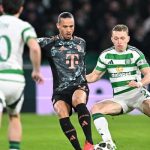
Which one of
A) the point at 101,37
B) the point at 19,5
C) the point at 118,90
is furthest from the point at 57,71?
the point at 101,37

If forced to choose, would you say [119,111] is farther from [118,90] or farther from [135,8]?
[135,8]

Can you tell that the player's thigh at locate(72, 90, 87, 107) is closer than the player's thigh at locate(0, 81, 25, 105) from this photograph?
No

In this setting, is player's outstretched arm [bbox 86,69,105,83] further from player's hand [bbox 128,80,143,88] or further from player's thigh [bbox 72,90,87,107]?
player's hand [bbox 128,80,143,88]

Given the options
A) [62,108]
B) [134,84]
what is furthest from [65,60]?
[134,84]

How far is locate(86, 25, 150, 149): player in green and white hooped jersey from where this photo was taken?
33.9 ft

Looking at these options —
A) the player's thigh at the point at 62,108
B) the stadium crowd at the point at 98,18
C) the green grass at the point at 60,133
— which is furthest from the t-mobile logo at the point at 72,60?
the stadium crowd at the point at 98,18

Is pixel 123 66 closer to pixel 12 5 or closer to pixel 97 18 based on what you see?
pixel 12 5

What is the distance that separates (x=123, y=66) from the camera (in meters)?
10.5

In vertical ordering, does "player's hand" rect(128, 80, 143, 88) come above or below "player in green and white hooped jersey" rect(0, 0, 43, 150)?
below

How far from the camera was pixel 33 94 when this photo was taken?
16531 mm

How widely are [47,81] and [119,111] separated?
6.25 meters

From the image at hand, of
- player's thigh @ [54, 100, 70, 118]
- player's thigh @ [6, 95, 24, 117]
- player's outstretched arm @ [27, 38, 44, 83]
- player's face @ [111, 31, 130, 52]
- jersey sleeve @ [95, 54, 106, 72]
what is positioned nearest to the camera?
player's outstretched arm @ [27, 38, 44, 83]

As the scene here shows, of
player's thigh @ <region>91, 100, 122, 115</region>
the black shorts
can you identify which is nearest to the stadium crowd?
player's thigh @ <region>91, 100, 122, 115</region>

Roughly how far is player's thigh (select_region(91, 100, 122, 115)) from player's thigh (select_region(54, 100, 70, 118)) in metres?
0.41
